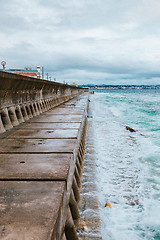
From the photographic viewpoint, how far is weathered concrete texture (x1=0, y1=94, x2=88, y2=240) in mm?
1425

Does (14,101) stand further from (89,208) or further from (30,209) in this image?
(30,209)

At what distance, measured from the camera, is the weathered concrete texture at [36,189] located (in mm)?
1425

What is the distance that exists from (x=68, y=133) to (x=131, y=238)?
2.25 meters

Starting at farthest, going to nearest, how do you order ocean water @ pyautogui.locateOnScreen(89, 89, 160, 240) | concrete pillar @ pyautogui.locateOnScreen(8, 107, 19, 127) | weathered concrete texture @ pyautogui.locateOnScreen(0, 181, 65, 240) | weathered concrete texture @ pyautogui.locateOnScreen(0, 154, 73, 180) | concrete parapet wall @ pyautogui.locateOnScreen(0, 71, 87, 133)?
concrete pillar @ pyautogui.locateOnScreen(8, 107, 19, 127), concrete parapet wall @ pyautogui.locateOnScreen(0, 71, 87, 133), ocean water @ pyautogui.locateOnScreen(89, 89, 160, 240), weathered concrete texture @ pyautogui.locateOnScreen(0, 154, 73, 180), weathered concrete texture @ pyautogui.locateOnScreen(0, 181, 65, 240)

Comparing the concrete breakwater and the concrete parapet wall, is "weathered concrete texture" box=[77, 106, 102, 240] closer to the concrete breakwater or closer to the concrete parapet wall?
the concrete breakwater

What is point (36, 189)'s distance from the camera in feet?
6.44

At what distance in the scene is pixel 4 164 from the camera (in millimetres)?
2633

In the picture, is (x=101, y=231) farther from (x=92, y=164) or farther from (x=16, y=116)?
(x=16, y=116)

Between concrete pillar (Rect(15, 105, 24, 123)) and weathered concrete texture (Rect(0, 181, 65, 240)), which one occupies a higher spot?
concrete pillar (Rect(15, 105, 24, 123))

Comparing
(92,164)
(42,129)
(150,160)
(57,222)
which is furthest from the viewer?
(150,160)

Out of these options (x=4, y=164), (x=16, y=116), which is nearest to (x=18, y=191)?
(x=4, y=164)

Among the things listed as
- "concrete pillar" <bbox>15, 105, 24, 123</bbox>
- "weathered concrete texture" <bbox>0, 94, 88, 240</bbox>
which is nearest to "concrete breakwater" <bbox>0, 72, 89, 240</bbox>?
"weathered concrete texture" <bbox>0, 94, 88, 240</bbox>

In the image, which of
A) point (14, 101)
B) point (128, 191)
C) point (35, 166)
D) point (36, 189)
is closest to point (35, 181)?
point (36, 189)

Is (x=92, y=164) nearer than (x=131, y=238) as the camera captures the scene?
No
